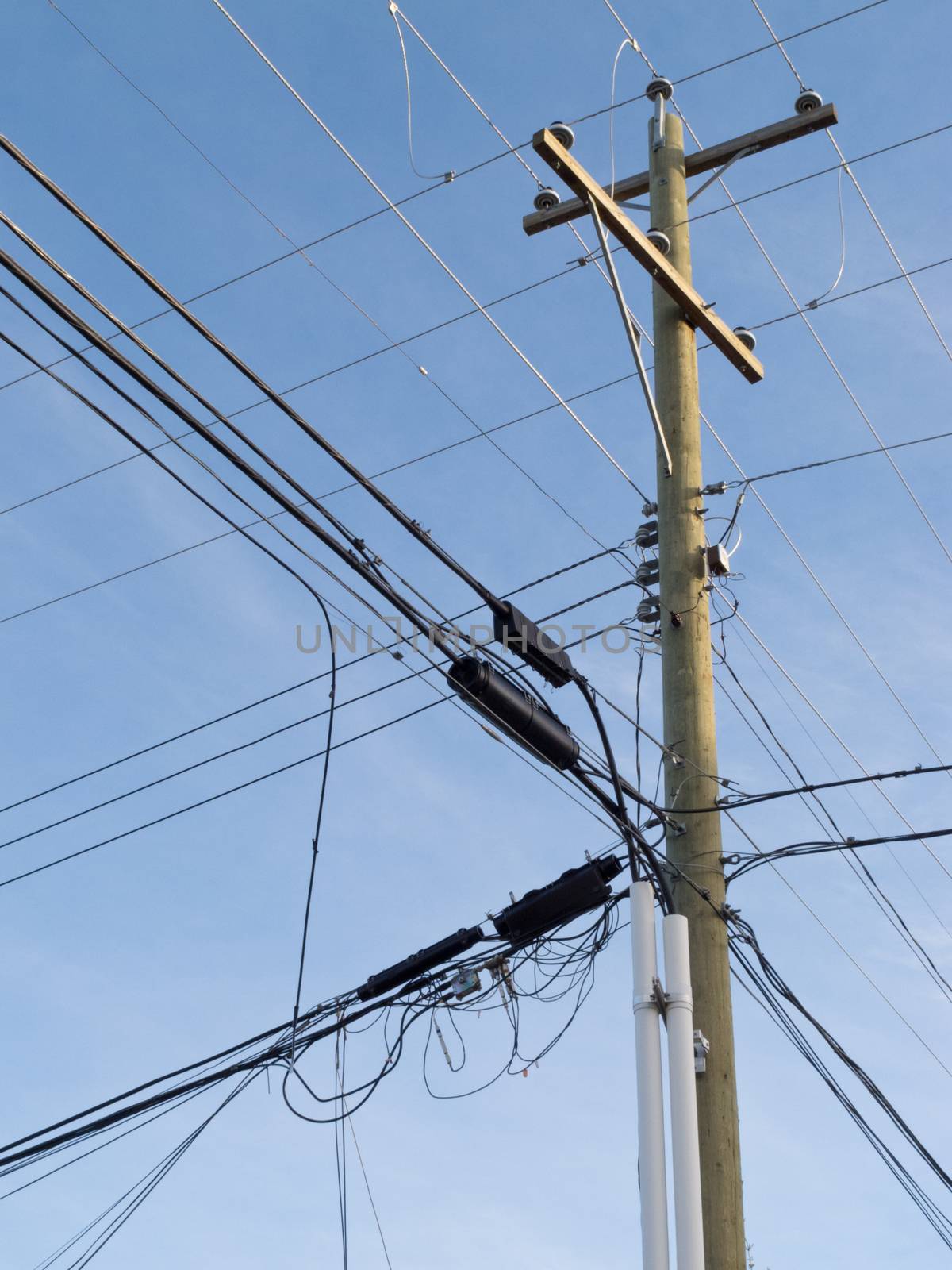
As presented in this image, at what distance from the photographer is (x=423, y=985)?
29.8ft

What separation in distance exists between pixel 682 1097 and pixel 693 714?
2.41 metres

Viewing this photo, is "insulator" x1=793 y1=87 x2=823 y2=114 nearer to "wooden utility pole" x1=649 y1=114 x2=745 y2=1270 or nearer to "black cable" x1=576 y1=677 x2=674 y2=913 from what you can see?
"wooden utility pole" x1=649 y1=114 x2=745 y2=1270

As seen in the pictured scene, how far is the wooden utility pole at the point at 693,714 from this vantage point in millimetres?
6945

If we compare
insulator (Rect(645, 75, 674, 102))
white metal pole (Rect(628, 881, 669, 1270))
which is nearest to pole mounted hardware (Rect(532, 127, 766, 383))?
insulator (Rect(645, 75, 674, 102))

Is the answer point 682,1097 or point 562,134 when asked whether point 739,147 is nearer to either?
point 562,134

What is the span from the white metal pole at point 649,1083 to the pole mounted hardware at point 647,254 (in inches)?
164

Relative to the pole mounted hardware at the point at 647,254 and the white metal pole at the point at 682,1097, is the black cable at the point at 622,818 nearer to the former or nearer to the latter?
the white metal pole at the point at 682,1097

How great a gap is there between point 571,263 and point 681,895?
162 inches

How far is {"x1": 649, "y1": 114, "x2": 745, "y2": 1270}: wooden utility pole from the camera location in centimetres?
695

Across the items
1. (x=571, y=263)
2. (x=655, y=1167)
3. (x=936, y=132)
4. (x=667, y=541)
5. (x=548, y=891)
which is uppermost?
(x=936, y=132)

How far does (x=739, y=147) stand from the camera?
33.2ft

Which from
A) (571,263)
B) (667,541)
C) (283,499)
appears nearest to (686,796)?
(667,541)

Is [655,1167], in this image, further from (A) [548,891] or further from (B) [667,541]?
(B) [667,541]

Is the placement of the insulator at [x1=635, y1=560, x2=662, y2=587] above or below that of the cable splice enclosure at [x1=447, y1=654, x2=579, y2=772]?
above
